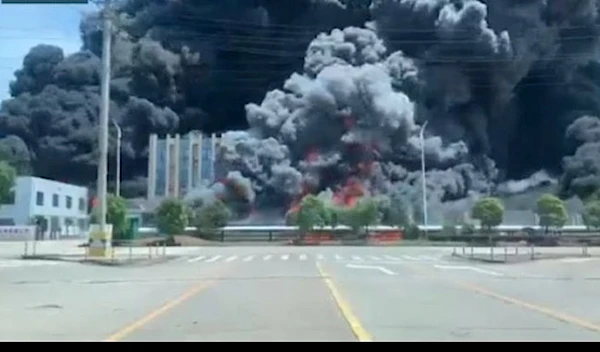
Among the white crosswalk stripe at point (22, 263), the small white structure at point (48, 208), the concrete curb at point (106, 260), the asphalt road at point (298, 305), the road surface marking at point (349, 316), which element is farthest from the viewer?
the small white structure at point (48, 208)

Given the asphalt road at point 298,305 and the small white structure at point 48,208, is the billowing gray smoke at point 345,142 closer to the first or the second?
the small white structure at point 48,208

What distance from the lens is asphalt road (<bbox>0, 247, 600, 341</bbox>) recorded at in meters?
11.4

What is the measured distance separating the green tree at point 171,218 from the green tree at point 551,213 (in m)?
28.8

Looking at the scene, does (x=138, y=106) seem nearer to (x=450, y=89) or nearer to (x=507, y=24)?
(x=450, y=89)

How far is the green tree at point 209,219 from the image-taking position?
7338 centimetres

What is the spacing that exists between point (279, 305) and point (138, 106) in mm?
78035

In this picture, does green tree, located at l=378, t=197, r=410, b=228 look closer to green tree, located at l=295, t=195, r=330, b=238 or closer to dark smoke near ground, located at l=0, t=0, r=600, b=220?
green tree, located at l=295, t=195, r=330, b=238

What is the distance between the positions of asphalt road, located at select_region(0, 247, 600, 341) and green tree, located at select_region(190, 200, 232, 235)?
44.9 metres

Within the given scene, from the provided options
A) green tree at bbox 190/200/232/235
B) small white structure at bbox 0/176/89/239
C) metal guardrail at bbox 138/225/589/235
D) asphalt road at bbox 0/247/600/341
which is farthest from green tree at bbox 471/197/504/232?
asphalt road at bbox 0/247/600/341

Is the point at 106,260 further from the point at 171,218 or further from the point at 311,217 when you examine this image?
the point at 311,217

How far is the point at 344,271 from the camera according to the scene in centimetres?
2878

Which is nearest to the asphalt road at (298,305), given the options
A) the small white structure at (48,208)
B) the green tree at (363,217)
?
the small white structure at (48,208)

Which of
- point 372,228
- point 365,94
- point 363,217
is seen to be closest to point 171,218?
point 363,217

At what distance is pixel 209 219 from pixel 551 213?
87.3ft
